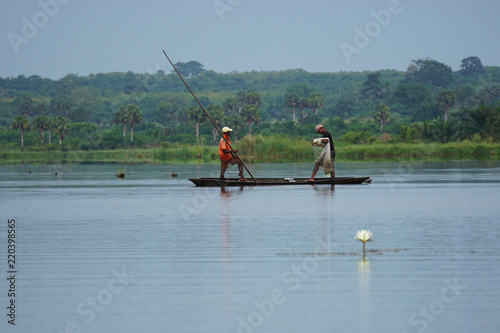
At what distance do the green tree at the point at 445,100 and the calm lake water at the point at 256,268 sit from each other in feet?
309

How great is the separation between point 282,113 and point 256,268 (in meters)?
144

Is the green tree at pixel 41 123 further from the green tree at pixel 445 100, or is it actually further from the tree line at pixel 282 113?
the green tree at pixel 445 100

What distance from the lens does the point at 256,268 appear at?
36.1 ft

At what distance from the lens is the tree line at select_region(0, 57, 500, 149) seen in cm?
8300

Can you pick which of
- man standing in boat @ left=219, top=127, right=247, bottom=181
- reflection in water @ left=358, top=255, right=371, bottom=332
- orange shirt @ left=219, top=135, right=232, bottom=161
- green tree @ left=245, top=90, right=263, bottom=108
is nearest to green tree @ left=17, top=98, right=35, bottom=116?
green tree @ left=245, top=90, right=263, bottom=108

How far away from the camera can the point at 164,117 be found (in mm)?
147875

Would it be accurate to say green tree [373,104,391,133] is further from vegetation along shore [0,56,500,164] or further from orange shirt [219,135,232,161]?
orange shirt [219,135,232,161]

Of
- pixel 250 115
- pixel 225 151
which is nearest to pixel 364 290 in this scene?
pixel 225 151

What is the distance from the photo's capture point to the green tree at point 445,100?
11250 cm

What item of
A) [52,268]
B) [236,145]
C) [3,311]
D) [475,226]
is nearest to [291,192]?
[475,226]

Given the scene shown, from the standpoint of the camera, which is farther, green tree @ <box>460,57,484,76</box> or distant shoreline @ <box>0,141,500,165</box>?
green tree @ <box>460,57,484,76</box>

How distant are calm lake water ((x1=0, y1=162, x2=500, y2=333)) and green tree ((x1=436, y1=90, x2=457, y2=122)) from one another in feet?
309

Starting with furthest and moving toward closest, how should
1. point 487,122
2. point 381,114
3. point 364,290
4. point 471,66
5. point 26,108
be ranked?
point 471,66, point 26,108, point 381,114, point 487,122, point 364,290

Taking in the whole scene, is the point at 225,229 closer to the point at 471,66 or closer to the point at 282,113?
the point at 282,113
